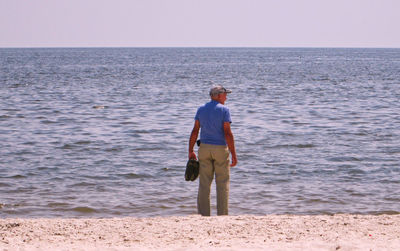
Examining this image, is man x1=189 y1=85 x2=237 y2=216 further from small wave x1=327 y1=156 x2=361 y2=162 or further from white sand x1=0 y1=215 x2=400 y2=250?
small wave x1=327 y1=156 x2=361 y2=162

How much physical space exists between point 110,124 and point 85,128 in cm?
127

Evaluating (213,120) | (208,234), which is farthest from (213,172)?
(208,234)

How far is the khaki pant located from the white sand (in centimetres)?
45

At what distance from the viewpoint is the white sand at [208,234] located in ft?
21.8

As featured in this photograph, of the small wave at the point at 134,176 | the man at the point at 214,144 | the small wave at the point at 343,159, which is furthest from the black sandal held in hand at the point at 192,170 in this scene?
the small wave at the point at 343,159

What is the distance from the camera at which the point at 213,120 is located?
8039 mm

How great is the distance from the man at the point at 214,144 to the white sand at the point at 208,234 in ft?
1.53

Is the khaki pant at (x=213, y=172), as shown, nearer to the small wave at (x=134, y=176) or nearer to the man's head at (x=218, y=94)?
the man's head at (x=218, y=94)

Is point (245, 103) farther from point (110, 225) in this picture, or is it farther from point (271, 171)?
point (110, 225)

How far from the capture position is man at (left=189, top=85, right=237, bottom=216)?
8.02m

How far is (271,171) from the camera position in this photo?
12.9 metres

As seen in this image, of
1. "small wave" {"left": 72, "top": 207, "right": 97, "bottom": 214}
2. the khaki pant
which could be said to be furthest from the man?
"small wave" {"left": 72, "top": 207, "right": 97, "bottom": 214}

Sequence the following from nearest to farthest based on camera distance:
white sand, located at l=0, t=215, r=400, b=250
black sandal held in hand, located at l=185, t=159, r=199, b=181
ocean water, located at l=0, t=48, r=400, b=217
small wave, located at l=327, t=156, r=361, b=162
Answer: white sand, located at l=0, t=215, r=400, b=250
black sandal held in hand, located at l=185, t=159, r=199, b=181
ocean water, located at l=0, t=48, r=400, b=217
small wave, located at l=327, t=156, r=361, b=162

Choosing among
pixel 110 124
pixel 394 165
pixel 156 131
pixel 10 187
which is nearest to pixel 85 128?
pixel 110 124
